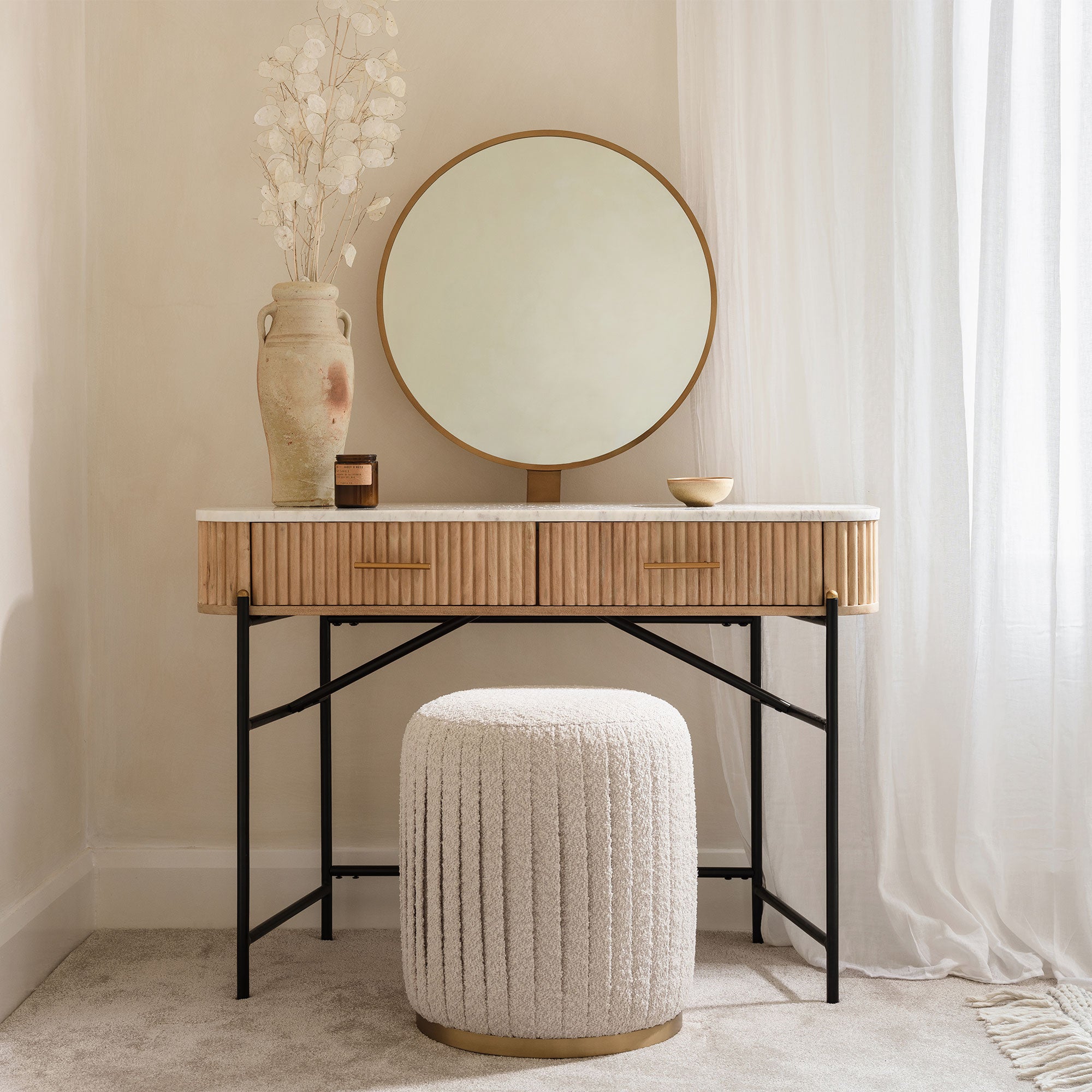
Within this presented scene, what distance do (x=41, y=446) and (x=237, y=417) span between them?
37 cm

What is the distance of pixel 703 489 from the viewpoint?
64.7 inches

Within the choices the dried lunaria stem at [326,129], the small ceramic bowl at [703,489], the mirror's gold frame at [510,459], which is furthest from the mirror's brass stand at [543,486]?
the dried lunaria stem at [326,129]

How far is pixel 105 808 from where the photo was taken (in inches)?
82.1

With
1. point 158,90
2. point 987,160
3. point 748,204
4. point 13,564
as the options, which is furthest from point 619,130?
point 13,564

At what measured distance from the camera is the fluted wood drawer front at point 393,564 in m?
1.58

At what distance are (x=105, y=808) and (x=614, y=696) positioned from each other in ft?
3.86

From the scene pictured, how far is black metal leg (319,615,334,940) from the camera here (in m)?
1.98

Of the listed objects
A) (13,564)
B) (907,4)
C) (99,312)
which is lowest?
(13,564)

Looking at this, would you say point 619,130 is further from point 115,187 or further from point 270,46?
point 115,187

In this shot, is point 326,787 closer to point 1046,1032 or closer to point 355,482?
point 355,482

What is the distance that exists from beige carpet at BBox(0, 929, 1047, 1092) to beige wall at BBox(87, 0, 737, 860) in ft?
1.04

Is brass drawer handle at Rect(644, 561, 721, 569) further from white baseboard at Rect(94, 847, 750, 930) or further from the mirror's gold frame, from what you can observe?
white baseboard at Rect(94, 847, 750, 930)

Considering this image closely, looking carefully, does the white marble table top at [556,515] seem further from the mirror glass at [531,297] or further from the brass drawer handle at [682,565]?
the mirror glass at [531,297]

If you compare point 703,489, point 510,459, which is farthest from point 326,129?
point 703,489
